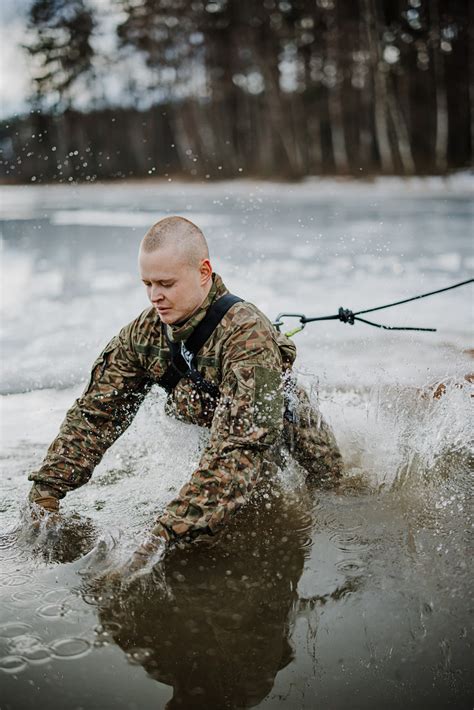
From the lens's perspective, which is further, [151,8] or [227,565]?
[151,8]

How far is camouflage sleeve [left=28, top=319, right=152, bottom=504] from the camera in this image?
3561mm

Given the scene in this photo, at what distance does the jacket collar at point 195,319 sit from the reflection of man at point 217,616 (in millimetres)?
981

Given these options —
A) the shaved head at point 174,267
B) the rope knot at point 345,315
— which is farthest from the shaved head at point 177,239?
the rope knot at point 345,315

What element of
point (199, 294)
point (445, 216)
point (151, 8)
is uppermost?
point (151, 8)

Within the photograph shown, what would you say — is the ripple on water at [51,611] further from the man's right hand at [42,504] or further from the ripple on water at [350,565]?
the ripple on water at [350,565]

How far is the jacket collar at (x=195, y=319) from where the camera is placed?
338cm

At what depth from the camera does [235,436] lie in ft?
10.2

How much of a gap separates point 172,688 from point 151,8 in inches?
1627

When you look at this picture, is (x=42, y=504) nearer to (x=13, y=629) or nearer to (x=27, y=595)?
(x=27, y=595)

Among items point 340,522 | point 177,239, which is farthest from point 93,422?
point 340,522

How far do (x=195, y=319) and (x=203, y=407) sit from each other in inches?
18.6

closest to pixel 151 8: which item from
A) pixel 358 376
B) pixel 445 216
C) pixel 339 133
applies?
pixel 339 133

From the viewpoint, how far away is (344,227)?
16734 millimetres

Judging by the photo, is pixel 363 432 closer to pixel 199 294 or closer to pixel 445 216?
pixel 199 294
